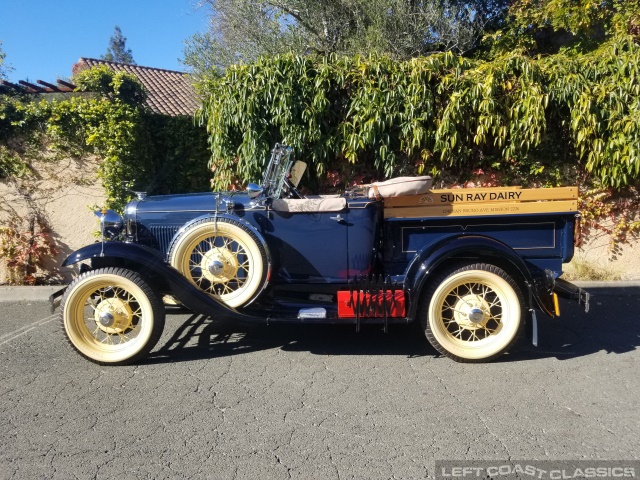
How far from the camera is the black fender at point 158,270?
164 inches

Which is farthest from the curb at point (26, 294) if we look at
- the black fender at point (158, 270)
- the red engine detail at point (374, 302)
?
the red engine detail at point (374, 302)

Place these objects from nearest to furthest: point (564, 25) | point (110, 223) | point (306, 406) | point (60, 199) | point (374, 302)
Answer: point (306, 406)
point (374, 302)
point (110, 223)
point (60, 199)
point (564, 25)

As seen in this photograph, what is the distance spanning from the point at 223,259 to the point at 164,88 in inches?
716

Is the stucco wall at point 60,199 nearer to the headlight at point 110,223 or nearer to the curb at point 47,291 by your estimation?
the curb at point 47,291

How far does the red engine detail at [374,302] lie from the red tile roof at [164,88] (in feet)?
43.5

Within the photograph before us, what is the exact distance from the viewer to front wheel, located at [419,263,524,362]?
4277 millimetres

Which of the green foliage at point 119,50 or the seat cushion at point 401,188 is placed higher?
the green foliage at point 119,50

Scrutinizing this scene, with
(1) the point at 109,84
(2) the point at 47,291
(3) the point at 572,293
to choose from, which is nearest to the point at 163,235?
(2) the point at 47,291

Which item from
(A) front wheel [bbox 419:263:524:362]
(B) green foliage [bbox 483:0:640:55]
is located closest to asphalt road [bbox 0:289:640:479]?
(A) front wheel [bbox 419:263:524:362]

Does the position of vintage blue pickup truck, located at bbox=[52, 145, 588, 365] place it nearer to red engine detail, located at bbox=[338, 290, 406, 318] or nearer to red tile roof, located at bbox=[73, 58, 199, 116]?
red engine detail, located at bbox=[338, 290, 406, 318]

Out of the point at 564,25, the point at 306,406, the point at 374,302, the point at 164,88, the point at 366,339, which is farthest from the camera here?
the point at 164,88

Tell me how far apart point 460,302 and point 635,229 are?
4.55 m

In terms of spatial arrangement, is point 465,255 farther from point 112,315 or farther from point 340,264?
point 112,315

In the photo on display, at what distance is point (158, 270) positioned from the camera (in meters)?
4.15
